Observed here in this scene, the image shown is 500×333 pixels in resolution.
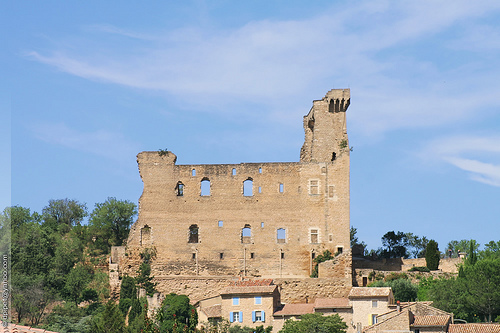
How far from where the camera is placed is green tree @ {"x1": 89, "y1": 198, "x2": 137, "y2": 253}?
72.4 metres

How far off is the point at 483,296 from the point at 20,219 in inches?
1496

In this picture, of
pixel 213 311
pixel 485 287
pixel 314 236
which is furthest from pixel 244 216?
pixel 485 287

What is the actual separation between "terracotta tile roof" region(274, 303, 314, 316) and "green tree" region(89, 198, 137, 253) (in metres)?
18.9

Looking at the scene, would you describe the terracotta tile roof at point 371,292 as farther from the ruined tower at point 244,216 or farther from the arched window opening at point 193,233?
the arched window opening at point 193,233

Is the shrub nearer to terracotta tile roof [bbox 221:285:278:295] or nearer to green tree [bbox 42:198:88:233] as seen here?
terracotta tile roof [bbox 221:285:278:295]

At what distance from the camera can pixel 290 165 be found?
63500 mm

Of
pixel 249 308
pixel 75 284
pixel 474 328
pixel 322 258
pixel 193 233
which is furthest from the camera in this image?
pixel 193 233

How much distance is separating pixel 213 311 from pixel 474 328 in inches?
616

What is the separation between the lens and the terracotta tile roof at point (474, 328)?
165ft

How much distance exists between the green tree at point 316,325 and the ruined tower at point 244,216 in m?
9.15

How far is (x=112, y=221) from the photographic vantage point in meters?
73.8

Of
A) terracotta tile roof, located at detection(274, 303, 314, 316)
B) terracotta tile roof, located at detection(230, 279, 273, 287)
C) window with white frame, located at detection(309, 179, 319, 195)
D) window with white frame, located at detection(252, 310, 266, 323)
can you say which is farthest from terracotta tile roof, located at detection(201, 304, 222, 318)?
window with white frame, located at detection(309, 179, 319, 195)

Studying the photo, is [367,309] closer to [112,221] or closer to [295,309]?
[295,309]

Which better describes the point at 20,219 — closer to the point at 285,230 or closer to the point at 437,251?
A: the point at 285,230
